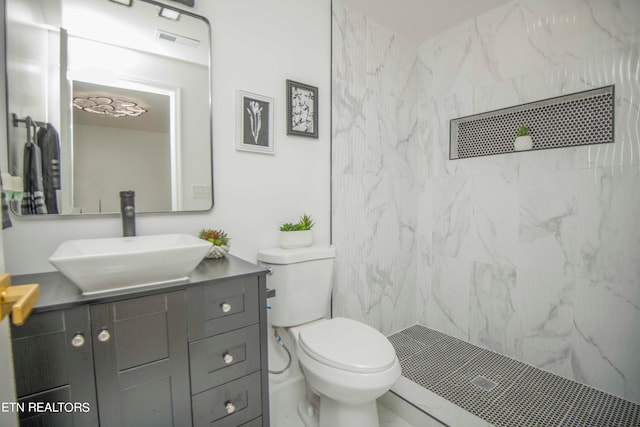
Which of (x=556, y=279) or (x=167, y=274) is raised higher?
(x=167, y=274)

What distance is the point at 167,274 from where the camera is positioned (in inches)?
40.9

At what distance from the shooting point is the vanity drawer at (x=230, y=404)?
111 cm

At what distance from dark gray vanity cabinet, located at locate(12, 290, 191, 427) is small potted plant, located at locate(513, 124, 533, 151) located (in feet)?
6.88

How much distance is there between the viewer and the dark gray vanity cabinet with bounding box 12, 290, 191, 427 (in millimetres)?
844

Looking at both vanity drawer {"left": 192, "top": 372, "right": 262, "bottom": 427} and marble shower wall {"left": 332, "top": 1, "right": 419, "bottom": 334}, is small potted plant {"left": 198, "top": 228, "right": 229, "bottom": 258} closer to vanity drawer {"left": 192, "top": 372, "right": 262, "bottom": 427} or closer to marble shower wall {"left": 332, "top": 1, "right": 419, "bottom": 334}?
vanity drawer {"left": 192, "top": 372, "right": 262, "bottom": 427}

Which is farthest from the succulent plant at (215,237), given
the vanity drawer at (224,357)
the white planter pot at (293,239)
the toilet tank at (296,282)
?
the vanity drawer at (224,357)

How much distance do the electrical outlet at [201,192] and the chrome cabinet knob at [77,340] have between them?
763 millimetres

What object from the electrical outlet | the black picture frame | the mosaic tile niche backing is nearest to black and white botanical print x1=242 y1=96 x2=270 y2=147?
the black picture frame

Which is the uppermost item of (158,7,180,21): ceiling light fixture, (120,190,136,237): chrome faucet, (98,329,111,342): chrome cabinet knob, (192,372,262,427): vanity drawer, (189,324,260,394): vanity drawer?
(158,7,180,21): ceiling light fixture

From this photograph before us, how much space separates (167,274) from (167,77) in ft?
3.21

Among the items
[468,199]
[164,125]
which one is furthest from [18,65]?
[468,199]

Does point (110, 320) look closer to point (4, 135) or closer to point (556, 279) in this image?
point (4, 135)

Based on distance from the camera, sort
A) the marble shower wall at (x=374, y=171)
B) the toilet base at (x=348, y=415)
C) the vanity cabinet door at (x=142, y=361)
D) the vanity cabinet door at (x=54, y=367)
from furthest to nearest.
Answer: the marble shower wall at (x=374, y=171) → the toilet base at (x=348, y=415) → the vanity cabinet door at (x=142, y=361) → the vanity cabinet door at (x=54, y=367)

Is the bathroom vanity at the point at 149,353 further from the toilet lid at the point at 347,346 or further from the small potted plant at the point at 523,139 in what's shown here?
the small potted plant at the point at 523,139
